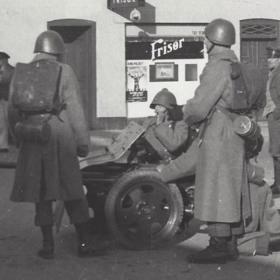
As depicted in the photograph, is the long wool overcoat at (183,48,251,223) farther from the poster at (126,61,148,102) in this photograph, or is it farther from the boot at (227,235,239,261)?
the poster at (126,61,148,102)

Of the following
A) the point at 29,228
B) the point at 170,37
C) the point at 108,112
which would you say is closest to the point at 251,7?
the point at 170,37

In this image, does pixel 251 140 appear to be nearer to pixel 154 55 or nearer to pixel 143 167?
pixel 143 167

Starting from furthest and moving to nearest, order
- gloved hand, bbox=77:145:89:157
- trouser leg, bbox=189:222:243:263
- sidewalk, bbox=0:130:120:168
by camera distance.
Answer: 1. sidewalk, bbox=0:130:120:168
2. gloved hand, bbox=77:145:89:157
3. trouser leg, bbox=189:222:243:263

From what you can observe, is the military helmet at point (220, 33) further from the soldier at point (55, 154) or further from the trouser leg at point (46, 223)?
the trouser leg at point (46, 223)

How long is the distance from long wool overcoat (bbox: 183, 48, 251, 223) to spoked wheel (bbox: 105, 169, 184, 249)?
612 mm

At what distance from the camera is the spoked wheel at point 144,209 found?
23.3 feet

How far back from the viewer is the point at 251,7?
20375mm

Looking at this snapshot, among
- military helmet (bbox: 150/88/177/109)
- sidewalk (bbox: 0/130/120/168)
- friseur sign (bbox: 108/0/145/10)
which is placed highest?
friseur sign (bbox: 108/0/145/10)

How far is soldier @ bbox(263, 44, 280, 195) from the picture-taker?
408 inches

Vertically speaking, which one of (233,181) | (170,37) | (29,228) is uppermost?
(170,37)

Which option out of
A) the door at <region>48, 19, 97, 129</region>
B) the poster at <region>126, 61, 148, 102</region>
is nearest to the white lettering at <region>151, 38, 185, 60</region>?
the poster at <region>126, 61, 148, 102</region>

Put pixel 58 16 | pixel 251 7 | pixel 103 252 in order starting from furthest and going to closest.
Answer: pixel 251 7 → pixel 58 16 → pixel 103 252

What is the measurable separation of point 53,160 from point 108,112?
42.0ft

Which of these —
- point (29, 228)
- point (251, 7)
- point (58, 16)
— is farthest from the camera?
point (251, 7)
